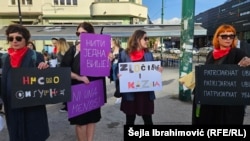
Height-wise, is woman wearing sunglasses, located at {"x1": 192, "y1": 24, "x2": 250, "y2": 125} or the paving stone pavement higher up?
woman wearing sunglasses, located at {"x1": 192, "y1": 24, "x2": 250, "y2": 125}

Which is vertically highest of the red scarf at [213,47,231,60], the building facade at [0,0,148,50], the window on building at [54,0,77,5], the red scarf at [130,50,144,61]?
the window on building at [54,0,77,5]

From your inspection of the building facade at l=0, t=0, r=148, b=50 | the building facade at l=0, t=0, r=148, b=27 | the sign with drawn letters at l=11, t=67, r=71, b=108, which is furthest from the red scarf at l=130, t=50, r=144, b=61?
the building facade at l=0, t=0, r=148, b=27

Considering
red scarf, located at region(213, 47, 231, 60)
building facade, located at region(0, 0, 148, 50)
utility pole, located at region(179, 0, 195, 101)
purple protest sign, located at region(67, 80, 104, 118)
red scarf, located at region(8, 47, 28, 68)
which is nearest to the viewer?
red scarf, located at region(8, 47, 28, 68)

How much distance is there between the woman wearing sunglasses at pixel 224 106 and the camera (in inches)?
132

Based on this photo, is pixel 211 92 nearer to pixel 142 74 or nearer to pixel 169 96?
pixel 142 74

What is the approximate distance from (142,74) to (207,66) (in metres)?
1.12

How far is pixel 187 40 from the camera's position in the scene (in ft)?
26.3

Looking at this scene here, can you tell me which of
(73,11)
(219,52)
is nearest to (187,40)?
(219,52)

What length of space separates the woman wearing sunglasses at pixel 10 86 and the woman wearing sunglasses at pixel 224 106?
1885 millimetres

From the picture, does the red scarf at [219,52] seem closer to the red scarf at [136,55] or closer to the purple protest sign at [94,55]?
the red scarf at [136,55]

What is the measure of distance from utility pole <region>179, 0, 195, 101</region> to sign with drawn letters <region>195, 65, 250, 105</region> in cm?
462

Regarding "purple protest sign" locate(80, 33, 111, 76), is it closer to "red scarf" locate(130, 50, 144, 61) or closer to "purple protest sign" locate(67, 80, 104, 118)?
"purple protest sign" locate(67, 80, 104, 118)

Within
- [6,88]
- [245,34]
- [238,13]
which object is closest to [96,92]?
[6,88]

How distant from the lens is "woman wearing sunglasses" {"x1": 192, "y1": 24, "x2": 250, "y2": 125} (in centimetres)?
336
